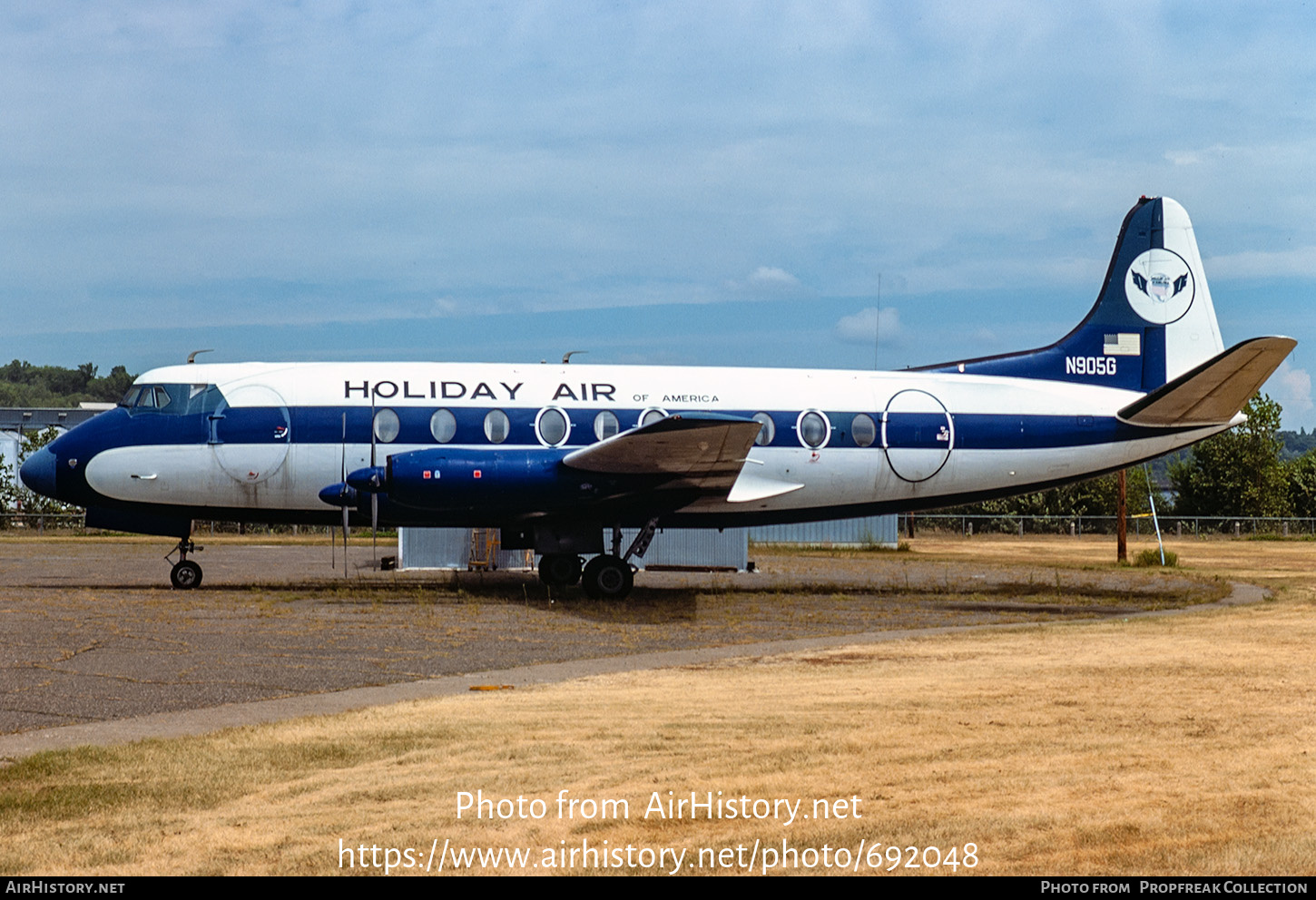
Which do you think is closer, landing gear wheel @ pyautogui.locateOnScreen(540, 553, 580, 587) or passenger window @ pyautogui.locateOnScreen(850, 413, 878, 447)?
passenger window @ pyautogui.locateOnScreen(850, 413, 878, 447)

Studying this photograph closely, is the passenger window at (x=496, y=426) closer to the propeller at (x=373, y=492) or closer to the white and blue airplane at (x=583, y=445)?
the white and blue airplane at (x=583, y=445)

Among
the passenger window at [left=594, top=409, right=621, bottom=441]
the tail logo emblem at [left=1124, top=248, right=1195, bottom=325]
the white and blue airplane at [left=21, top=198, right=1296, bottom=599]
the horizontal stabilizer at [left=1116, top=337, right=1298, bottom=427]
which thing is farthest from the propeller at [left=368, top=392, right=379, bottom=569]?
the tail logo emblem at [left=1124, top=248, right=1195, bottom=325]

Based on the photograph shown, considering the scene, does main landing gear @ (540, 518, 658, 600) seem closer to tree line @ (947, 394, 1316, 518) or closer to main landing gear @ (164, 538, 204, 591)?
main landing gear @ (164, 538, 204, 591)

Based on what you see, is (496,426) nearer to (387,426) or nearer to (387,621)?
(387,426)

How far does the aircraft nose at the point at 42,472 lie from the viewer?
886 inches

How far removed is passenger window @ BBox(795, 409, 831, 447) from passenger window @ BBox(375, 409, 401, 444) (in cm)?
747

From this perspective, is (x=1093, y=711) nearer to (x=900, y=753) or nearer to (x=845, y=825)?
(x=900, y=753)

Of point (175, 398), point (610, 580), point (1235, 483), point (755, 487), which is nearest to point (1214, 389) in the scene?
point (755, 487)

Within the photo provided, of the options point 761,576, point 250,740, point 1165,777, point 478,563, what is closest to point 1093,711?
point 1165,777

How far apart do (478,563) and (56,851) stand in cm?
2603

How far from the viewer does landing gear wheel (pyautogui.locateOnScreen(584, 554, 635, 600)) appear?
22.5 metres

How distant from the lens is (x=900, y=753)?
888 centimetres

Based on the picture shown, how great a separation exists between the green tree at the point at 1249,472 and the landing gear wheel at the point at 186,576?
5906 centimetres

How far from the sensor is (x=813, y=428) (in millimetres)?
23234
